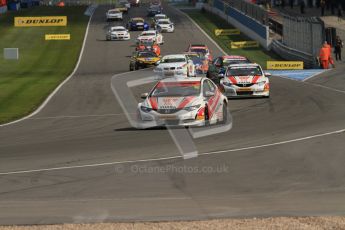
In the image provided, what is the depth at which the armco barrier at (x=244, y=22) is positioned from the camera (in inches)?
2633

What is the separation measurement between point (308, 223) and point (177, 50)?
57.3 meters

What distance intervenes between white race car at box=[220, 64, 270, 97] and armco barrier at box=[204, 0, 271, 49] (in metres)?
34.6

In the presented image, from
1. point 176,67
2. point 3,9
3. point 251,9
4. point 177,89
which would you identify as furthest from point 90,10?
point 177,89

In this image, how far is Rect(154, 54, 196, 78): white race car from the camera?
4316 centimetres

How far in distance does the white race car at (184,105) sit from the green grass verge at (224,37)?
31294 mm

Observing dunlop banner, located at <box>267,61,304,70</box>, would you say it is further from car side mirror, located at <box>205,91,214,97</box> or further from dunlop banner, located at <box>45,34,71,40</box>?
dunlop banner, located at <box>45,34,71,40</box>

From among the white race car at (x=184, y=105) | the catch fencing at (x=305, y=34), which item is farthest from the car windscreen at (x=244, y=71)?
the catch fencing at (x=305, y=34)

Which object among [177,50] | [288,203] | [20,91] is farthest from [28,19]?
[288,203]


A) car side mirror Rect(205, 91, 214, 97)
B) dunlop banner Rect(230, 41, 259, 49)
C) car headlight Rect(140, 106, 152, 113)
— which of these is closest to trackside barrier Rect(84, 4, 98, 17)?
dunlop banner Rect(230, 41, 259, 49)

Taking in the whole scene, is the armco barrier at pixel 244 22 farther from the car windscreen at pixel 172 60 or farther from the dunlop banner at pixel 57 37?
the car windscreen at pixel 172 60

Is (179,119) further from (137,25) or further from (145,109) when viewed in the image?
(137,25)

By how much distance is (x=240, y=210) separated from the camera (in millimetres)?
11875

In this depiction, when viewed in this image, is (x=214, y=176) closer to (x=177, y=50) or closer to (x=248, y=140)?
(x=248, y=140)

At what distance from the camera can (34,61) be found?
6200 cm
